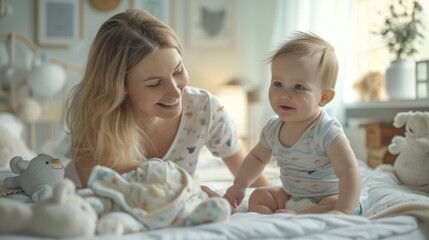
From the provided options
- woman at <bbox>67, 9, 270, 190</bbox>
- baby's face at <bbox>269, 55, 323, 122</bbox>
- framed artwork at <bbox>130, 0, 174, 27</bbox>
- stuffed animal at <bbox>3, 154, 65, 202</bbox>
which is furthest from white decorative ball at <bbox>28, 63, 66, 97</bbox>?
baby's face at <bbox>269, 55, 323, 122</bbox>

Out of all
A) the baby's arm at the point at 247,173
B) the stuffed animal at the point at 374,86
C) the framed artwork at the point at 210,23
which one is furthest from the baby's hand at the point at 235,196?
the framed artwork at the point at 210,23

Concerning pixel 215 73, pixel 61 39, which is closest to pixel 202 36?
pixel 215 73

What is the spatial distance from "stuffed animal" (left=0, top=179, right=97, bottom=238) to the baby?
1.57ft

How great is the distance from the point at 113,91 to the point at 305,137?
52 centimetres

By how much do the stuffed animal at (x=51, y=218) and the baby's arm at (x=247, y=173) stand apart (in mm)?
493

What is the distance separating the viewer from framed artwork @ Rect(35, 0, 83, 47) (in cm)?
351

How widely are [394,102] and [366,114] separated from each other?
0.41 metres

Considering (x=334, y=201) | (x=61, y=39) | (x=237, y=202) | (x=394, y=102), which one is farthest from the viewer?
(x=61, y=39)

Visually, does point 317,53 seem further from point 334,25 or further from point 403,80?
point 334,25

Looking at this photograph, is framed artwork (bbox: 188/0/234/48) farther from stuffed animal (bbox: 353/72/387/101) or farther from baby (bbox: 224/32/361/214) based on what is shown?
baby (bbox: 224/32/361/214)

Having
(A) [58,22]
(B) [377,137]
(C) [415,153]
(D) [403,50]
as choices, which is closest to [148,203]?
(C) [415,153]

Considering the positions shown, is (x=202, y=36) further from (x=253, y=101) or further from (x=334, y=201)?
(x=334, y=201)

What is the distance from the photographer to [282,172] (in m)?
1.21

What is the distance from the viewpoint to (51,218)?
752 millimetres
